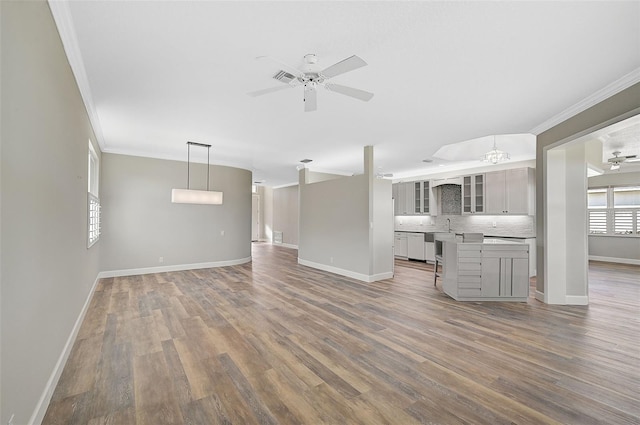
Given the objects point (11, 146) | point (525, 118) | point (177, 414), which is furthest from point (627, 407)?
point (11, 146)

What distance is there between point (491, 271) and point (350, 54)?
155 inches

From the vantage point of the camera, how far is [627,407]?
2.02 meters

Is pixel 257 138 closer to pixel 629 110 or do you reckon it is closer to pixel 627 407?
pixel 629 110

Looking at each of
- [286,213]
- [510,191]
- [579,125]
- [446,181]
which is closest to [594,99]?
[579,125]

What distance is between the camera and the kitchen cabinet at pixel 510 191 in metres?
6.77

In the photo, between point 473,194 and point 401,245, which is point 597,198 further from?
point 401,245

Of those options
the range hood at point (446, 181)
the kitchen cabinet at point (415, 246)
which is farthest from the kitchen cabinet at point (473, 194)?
the kitchen cabinet at point (415, 246)

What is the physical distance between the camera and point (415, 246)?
8.77 meters

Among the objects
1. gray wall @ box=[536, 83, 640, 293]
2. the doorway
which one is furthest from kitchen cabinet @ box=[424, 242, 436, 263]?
the doorway

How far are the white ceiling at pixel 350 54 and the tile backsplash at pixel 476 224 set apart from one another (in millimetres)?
3397

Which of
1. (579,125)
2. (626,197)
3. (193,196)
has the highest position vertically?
(579,125)

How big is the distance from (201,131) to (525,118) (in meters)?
5.15

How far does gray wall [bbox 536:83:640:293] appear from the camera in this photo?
9.93ft

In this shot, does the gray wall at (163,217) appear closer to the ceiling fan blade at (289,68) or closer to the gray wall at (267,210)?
the ceiling fan blade at (289,68)
